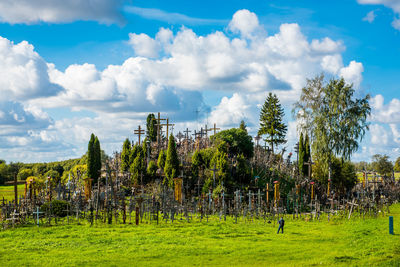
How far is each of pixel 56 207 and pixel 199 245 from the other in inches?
681

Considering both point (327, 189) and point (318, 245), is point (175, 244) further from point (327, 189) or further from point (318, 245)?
point (327, 189)

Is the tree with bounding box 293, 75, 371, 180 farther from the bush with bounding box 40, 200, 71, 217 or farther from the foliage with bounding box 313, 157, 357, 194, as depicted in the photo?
the bush with bounding box 40, 200, 71, 217

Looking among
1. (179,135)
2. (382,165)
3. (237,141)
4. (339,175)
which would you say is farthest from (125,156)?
(382,165)

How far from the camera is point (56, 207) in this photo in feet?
111

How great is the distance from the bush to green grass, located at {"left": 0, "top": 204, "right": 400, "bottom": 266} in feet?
11.8

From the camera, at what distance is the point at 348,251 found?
2000cm

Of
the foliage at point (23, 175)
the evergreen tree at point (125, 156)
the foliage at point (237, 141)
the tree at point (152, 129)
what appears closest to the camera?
the foliage at point (237, 141)

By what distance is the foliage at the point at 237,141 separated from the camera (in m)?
54.9

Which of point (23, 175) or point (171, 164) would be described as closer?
point (171, 164)

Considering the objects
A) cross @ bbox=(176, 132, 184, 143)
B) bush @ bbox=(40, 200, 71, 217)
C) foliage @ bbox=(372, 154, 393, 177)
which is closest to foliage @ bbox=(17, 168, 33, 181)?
cross @ bbox=(176, 132, 184, 143)

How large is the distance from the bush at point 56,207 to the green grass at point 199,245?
3599 mm

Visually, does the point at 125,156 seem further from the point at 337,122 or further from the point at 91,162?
the point at 337,122

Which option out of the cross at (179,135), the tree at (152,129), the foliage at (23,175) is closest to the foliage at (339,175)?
the cross at (179,135)

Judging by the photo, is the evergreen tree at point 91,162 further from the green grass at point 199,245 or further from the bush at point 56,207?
the green grass at point 199,245
